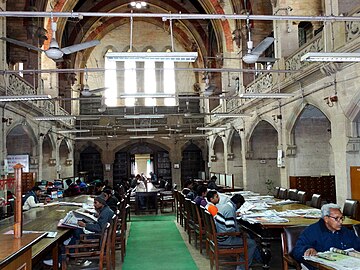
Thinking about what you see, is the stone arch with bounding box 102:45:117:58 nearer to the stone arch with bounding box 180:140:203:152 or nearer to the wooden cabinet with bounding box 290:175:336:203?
the stone arch with bounding box 180:140:203:152

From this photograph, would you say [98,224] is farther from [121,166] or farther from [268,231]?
[121,166]

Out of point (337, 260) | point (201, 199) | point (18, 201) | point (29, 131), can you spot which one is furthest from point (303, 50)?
point (29, 131)

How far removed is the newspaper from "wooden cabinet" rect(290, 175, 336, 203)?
336 inches

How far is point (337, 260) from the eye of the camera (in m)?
3.39

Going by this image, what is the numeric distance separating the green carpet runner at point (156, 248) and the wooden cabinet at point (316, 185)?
3.72 meters

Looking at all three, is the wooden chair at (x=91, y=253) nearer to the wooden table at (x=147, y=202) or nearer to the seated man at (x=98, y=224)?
the seated man at (x=98, y=224)

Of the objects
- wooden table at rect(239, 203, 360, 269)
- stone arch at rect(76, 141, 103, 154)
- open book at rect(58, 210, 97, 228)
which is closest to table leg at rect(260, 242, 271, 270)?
wooden table at rect(239, 203, 360, 269)

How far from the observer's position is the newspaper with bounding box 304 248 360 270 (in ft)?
10.4

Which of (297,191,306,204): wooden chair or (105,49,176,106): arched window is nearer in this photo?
(297,191,306,204): wooden chair

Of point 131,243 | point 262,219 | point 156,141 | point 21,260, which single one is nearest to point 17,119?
point 131,243

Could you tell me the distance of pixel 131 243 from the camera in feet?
31.2

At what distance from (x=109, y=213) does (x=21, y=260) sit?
9.65 ft

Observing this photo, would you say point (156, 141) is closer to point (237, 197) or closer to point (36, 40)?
point (36, 40)

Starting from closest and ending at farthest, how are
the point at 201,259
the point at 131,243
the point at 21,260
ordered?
the point at 21,260
the point at 201,259
the point at 131,243
